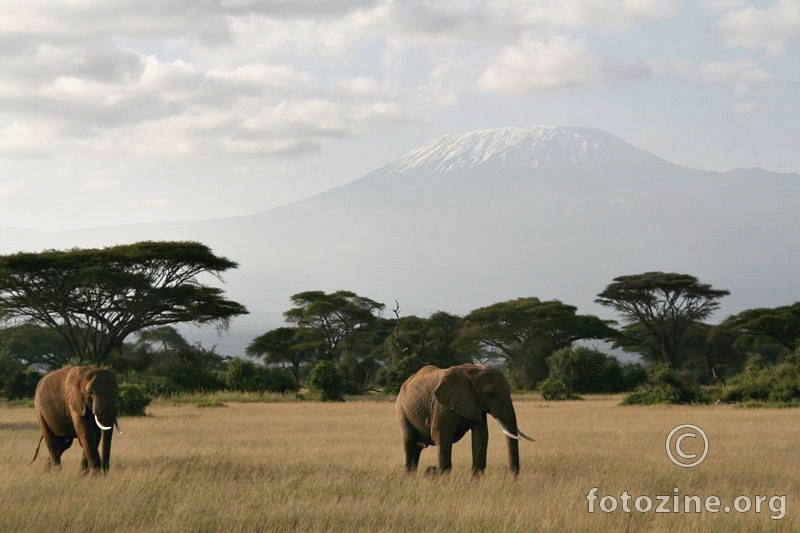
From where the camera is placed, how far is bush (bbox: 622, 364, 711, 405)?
38.9 metres

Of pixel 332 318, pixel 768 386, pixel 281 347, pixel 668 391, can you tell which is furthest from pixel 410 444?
pixel 332 318

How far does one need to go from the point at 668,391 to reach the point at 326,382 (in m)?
13.9

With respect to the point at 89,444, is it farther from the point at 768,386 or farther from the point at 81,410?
the point at 768,386

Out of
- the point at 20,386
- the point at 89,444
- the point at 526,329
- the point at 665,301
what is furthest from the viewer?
the point at 665,301

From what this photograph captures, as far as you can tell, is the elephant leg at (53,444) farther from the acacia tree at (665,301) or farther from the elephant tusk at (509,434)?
the acacia tree at (665,301)

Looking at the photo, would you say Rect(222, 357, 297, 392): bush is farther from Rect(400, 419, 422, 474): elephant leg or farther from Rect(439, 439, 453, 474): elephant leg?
Rect(439, 439, 453, 474): elephant leg

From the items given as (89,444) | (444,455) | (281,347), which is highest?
(281,347)

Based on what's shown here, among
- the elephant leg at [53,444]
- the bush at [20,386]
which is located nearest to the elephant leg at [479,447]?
the elephant leg at [53,444]

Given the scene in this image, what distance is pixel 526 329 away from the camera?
6375 cm

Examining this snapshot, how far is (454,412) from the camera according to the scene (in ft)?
45.8

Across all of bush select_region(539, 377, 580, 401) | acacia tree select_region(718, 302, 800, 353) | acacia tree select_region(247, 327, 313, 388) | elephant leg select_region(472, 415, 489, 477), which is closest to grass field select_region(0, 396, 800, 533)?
elephant leg select_region(472, 415, 489, 477)

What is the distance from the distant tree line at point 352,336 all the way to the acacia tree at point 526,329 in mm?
85

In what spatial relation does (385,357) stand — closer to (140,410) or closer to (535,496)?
(140,410)

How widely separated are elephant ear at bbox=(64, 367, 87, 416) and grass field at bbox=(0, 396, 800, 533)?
993 millimetres
